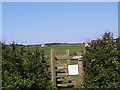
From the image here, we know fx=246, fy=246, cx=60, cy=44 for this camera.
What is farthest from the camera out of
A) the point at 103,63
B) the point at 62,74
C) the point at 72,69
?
the point at 62,74

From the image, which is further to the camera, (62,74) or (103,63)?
(62,74)

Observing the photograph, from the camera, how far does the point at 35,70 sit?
8430 millimetres

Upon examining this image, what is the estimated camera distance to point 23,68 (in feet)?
27.7

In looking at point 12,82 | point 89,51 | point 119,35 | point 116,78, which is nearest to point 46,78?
point 12,82

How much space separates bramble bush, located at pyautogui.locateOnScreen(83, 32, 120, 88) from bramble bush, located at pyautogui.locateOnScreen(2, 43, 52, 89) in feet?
4.85

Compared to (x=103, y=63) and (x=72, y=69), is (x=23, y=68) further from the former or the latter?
(x=103, y=63)

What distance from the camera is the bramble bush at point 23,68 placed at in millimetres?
8211

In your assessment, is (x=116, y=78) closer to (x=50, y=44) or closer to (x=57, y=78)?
A: (x=57, y=78)

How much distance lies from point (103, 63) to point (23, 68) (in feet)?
9.02

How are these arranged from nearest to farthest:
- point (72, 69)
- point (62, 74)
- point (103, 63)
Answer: point (103, 63) → point (72, 69) → point (62, 74)

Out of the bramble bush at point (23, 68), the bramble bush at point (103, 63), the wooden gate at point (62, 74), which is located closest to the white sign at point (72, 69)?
the wooden gate at point (62, 74)

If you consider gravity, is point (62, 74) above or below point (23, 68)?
below

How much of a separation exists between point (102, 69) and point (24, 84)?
2648mm

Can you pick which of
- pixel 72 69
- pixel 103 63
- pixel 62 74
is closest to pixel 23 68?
pixel 62 74
